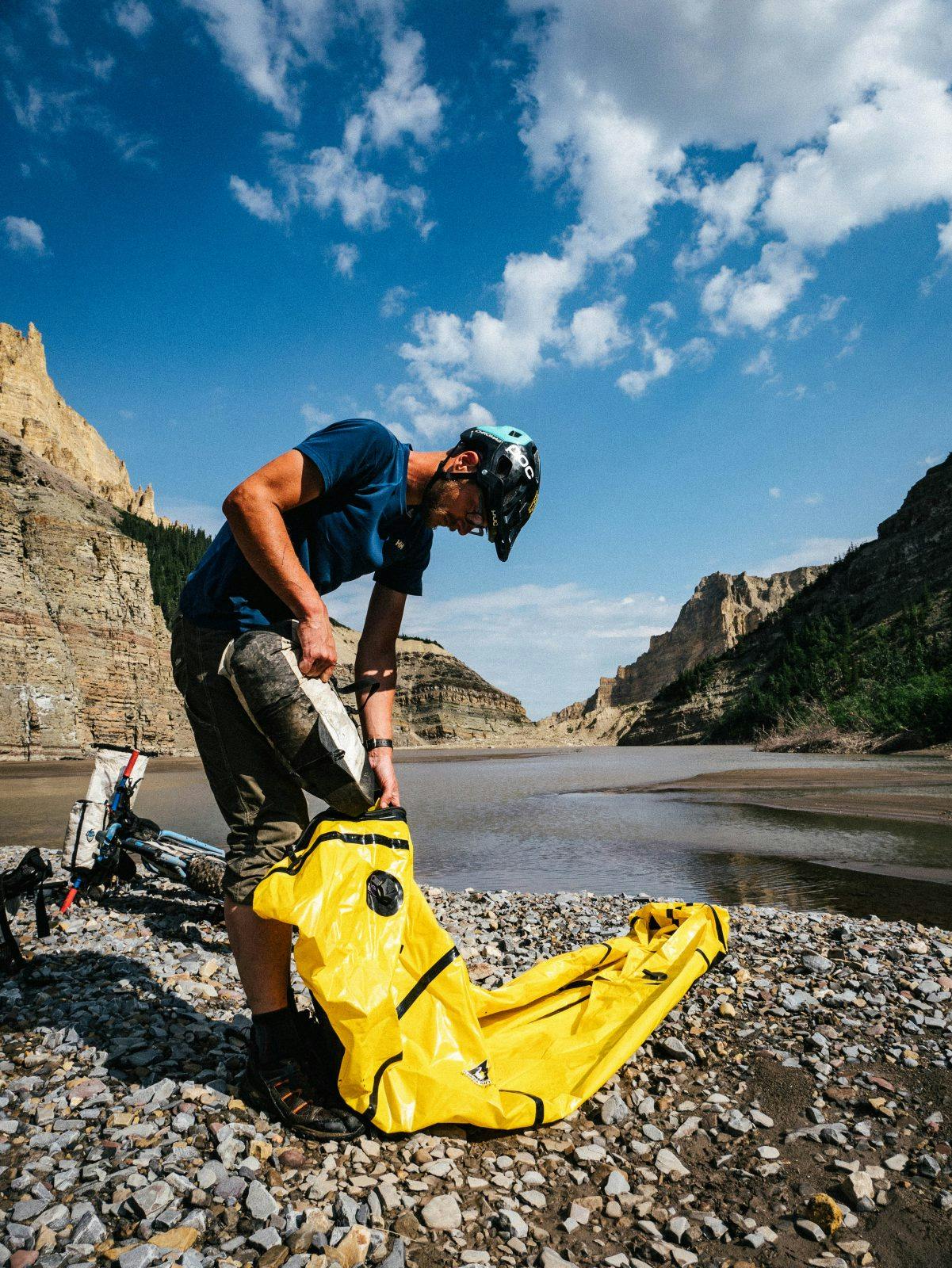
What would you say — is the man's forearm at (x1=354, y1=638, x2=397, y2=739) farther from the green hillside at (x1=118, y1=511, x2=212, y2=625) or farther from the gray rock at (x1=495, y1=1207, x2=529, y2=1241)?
the green hillside at (x1=118, y1=511, x2=212, y2=625)

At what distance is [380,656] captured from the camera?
3232mm

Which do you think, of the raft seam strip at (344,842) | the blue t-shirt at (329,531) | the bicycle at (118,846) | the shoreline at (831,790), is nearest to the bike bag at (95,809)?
the bicycle at (118,846)

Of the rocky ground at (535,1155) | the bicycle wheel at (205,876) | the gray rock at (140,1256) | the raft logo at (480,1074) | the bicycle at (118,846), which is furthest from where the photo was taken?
the bicycle at (118,846)

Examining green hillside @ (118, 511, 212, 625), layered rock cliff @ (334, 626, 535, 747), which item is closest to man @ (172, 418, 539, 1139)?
green hillside @ (118, 511, 212, 625)

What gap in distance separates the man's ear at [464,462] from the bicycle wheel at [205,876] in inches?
146

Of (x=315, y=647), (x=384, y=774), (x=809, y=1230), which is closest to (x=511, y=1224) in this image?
(x=809, y=1230)

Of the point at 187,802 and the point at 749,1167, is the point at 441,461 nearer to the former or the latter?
the point at 749,1167

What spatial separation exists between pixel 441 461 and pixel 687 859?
21.1 ft

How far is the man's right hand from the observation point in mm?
2438

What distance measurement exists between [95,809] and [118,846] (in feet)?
1.14

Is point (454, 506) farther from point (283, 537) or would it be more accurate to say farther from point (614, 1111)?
point (614, 1111)

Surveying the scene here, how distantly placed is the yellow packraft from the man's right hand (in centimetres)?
54

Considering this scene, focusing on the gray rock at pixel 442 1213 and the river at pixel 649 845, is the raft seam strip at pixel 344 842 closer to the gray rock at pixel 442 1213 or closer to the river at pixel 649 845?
the gray rock at pixel 442 1213

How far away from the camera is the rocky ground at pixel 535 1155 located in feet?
5.78
